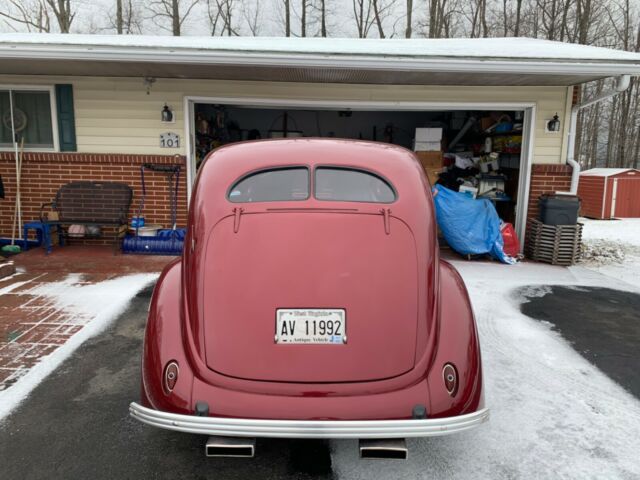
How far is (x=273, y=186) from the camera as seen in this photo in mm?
2760

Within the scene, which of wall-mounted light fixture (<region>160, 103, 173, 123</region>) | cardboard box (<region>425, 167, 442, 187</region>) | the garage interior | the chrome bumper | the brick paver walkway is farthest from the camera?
cardboard box (<region>425, 167, 442, 187</region>)

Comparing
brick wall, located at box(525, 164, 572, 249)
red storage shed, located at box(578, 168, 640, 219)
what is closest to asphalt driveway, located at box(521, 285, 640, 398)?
brick wall, located at box(525, 164, 572, 249)

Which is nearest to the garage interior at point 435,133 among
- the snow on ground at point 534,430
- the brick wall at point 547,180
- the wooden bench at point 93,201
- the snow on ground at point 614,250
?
the brick wall at point 547,180

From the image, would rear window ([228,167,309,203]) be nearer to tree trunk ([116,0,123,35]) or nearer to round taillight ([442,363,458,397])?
round taillight ([442,363,458,397])

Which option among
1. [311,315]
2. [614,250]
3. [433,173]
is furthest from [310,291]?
[614,250]

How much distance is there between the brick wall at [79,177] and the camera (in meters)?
7.31

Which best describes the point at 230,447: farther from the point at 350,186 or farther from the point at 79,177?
the point at 79,177

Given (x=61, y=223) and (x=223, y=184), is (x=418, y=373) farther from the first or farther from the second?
(x=61, y=223)

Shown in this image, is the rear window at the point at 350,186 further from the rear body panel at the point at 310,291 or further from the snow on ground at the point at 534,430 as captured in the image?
the snow on ground at the point at 534,430

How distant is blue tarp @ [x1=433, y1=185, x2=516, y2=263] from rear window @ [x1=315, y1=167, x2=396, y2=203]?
15.0ft

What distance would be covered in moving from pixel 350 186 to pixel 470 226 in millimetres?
4853

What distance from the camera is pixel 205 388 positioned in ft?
6.83

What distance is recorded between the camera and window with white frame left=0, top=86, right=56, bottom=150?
24.0ft

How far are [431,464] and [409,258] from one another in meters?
1.08
